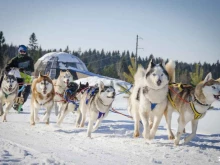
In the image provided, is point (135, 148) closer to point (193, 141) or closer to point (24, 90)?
point (193, 141)

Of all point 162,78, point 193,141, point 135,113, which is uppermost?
point 162,78

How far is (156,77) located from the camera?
4.26 meters

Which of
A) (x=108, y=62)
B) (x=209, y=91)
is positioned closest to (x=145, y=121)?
(x=209, y=91)

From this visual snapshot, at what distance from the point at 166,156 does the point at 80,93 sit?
4.03 meters

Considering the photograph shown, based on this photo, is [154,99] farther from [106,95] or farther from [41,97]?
[41,97]

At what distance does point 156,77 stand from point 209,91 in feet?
2.97

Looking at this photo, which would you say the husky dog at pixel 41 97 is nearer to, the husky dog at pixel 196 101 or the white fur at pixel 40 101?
the white fur at pixel 40 101

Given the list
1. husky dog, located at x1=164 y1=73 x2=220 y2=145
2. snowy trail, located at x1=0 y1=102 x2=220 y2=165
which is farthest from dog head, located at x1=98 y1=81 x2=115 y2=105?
husky dog, located at x1=164 y1=73 x2=220 y2=145

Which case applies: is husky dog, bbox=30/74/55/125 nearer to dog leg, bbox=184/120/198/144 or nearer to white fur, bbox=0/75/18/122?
white fur, bbox=0/75/18/122

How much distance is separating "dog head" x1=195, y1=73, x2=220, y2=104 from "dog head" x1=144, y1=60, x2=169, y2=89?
0.62 metres

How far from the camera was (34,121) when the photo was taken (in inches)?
245

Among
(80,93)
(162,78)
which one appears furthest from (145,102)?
(80,93)

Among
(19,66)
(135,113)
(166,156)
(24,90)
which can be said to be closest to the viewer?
(166,156)

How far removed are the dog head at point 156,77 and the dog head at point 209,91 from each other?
2.03 ft
